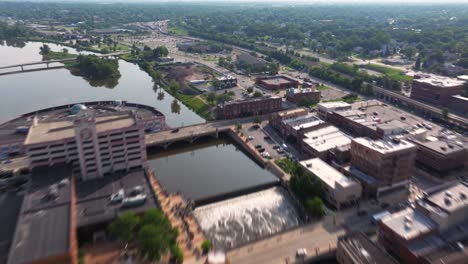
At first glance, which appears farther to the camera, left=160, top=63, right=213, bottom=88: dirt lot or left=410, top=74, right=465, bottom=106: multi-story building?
left=160, top=63, right=213, bottom=88: dirt lot

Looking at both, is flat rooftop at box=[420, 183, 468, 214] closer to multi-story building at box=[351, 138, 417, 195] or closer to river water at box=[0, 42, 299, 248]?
multi-story building at box=[351, 138, 417, 195]

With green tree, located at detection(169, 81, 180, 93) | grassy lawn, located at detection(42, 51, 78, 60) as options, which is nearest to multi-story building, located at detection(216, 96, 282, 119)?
green tree, located at detection(169, 81, 180, 93)

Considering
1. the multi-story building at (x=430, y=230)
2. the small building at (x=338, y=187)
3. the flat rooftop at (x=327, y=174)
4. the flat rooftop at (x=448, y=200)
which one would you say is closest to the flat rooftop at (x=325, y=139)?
the flat rooftop at (x=327, y=174)

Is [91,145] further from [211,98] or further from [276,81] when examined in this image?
[276,81]

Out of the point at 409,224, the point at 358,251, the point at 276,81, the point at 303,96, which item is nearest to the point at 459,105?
the point at 303,96

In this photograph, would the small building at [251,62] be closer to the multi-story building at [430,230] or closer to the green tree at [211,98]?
the green tree at [211,98]

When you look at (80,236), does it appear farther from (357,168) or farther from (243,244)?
(357,168)
